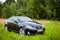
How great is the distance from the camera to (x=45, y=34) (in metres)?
2.94

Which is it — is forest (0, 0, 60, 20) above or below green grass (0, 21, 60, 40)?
above

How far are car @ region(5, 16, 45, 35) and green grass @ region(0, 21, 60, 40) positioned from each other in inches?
2.4

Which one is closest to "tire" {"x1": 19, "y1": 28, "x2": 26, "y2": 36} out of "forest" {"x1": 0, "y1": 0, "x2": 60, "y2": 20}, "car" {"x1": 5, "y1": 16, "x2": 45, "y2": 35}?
"car" {"x1": 5, "y1": 16, "x2": 45, "y2": 35}

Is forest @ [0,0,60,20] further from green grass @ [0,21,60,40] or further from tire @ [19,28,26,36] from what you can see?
tire @ [19,28,26,36]

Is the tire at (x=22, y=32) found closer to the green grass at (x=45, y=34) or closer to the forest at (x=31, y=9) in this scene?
the green grass at (x=45, y=34)

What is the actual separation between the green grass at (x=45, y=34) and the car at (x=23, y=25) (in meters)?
0.06

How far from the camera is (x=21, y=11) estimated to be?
9.53ft

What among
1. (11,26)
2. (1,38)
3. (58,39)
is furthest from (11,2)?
(58,39)

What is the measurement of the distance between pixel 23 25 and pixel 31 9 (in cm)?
26

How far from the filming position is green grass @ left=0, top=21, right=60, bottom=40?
288 cm

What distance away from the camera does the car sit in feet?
9.41

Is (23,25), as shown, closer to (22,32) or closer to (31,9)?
(22,32)

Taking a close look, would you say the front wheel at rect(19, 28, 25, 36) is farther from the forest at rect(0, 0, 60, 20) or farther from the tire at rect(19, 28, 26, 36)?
the forest at rect(0, 0, 60, 20)

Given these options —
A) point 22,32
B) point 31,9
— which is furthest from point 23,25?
point 31,9
